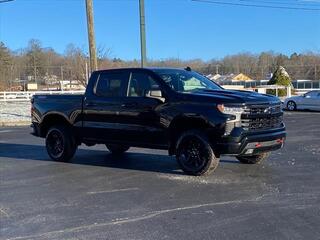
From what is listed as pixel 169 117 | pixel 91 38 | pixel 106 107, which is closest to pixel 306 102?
pixel 91 38

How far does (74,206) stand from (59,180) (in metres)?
2.08

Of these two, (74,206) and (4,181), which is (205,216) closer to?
(74,206)

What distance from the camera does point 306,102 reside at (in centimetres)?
3122

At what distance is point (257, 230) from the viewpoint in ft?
19.1

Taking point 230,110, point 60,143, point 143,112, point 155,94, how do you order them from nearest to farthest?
point 230,110 → point 155,94 → point 143,112 → point 60,143

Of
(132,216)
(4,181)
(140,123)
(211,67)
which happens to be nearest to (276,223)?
(132,216)

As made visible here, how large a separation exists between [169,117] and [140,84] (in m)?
1.04

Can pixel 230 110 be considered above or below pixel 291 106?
above

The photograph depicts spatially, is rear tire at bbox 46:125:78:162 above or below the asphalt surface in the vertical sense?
above

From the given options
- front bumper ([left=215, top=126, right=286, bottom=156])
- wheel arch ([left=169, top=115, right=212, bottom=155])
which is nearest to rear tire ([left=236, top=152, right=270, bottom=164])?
front bumper ([left=215, top=126, right=286, bottom=156])

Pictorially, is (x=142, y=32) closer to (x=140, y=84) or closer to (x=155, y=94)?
(x=140, y=84)

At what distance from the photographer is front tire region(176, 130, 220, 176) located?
8.92 metres

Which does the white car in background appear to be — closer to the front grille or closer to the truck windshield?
the truck windshield

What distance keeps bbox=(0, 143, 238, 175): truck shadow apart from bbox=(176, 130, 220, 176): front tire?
343 mm
